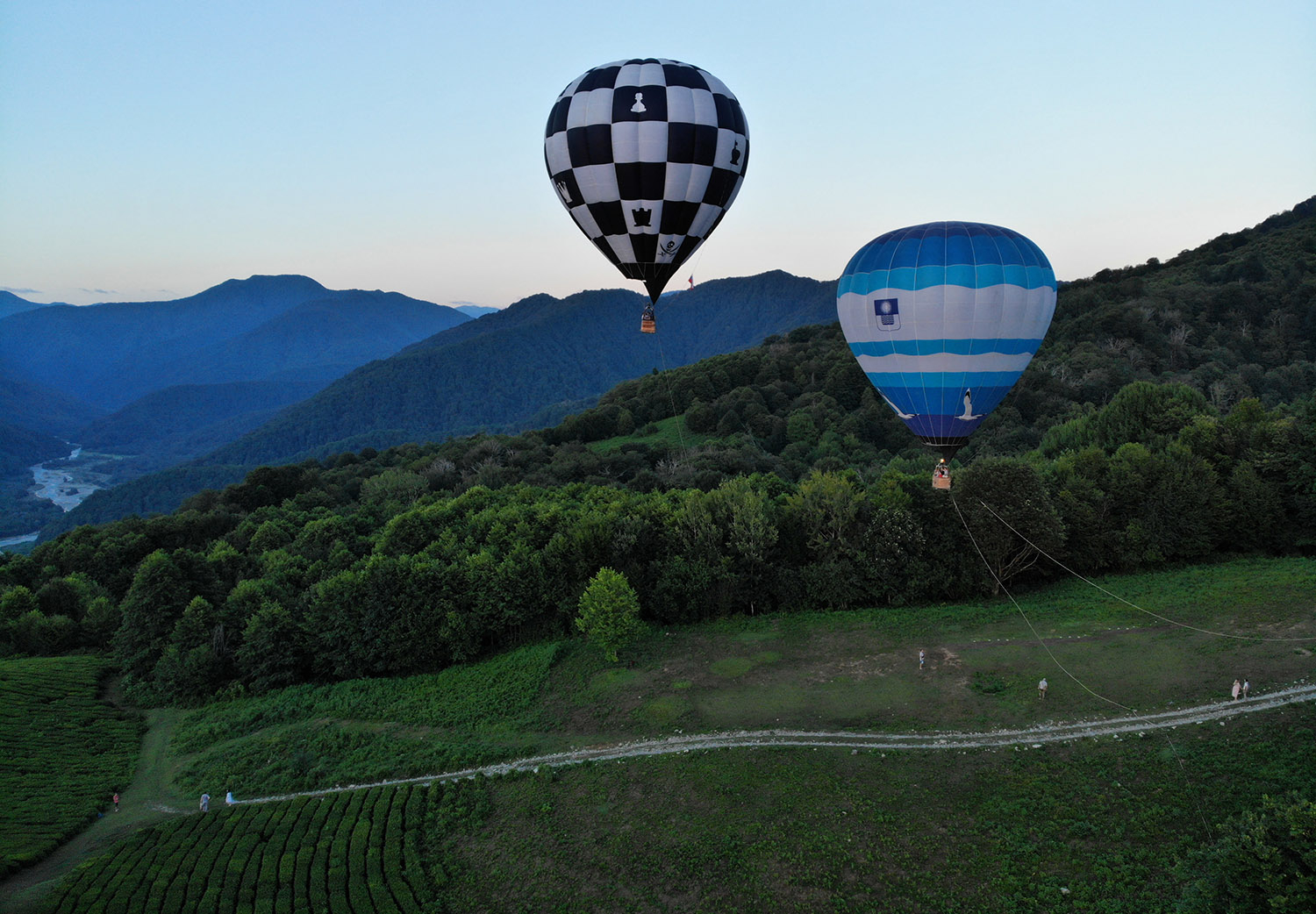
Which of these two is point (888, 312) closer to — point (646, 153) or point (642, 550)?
point (646, 153)

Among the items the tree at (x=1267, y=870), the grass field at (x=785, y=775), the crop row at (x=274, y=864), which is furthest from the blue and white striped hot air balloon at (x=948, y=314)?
the crop row at (x=274, y=864)

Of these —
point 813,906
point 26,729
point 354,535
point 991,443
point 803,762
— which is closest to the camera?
point 813,906

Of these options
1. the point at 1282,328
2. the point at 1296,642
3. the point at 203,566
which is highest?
the point at 1282,328

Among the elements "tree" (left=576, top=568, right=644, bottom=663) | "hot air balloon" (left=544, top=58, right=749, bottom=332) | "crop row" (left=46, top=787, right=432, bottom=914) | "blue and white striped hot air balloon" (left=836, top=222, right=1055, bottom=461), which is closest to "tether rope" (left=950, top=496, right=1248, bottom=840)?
"blue and white striped hot air balloon" (left=836, top=222, right=1055, bottom=461)

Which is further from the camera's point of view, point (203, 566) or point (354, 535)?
point (354, 535)

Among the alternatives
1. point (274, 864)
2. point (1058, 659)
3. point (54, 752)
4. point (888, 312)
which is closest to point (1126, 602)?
point (1058, 659)

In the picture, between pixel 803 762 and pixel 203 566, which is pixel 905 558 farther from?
pixel 203 566

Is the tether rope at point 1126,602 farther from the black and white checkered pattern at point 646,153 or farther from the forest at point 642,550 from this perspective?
the black and white checkered pattern at point 646,153

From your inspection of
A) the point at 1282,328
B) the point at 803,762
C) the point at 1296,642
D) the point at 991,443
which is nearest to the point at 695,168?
the point at 803,762
